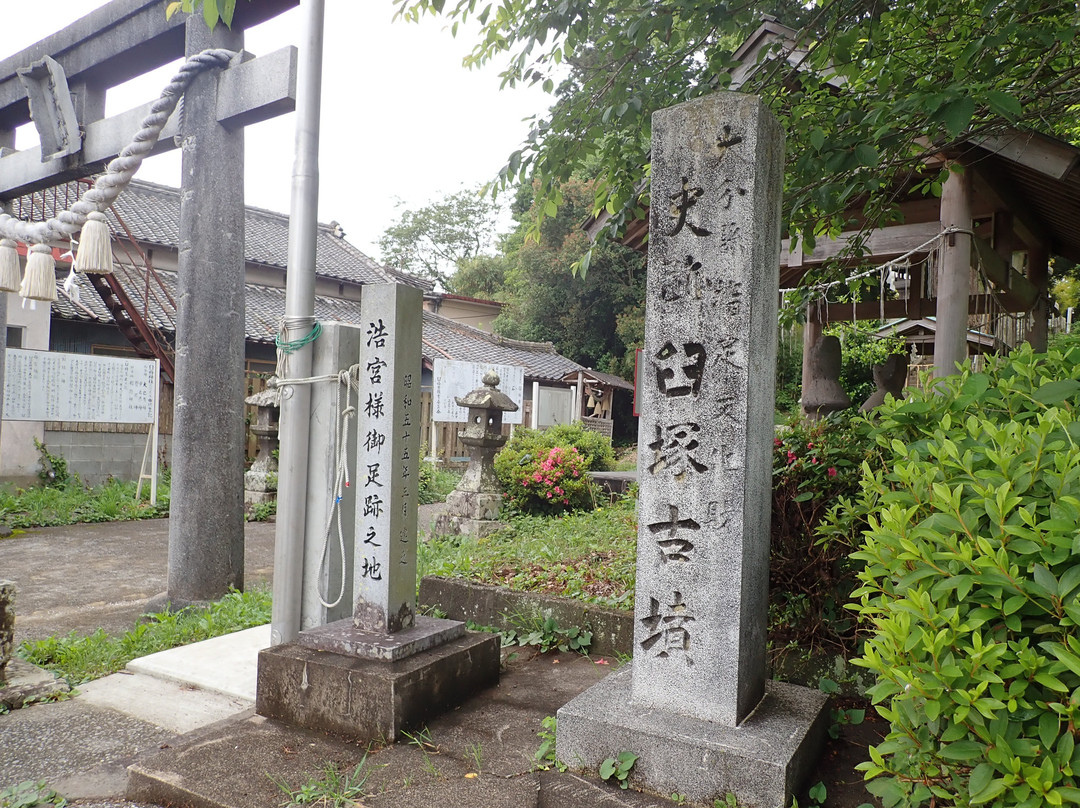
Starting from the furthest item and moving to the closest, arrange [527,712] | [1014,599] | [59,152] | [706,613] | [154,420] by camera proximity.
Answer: [154,420] < [59,152] < [527,712] < [706,613] < [1014,599]

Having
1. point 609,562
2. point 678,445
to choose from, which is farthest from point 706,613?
point 609,562

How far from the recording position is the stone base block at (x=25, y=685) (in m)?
3.70

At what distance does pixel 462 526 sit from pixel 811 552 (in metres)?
5.59

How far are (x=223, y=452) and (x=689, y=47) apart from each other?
14.1 feet

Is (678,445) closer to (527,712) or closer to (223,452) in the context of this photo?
(527,712)

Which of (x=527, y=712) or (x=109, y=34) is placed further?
(x=109, y=34)

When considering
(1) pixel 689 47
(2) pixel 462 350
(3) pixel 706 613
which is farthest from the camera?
(2) pixel 462 350

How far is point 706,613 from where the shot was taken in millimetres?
2492

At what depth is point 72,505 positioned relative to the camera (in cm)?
1048

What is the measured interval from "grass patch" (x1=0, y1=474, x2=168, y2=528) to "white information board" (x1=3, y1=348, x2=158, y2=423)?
125 cm

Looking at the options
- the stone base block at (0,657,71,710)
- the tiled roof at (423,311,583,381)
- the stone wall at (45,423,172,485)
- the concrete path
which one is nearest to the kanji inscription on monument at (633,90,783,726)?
the stone base block at (0,657,71,710)

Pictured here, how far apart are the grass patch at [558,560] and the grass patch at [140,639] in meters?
1.37

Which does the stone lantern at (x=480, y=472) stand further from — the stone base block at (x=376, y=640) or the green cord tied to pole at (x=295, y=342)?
the stone base block at (x=376, y=640)

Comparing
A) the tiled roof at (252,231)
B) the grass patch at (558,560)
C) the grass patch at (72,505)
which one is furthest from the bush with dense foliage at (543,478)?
the grass patch at (72,505)
